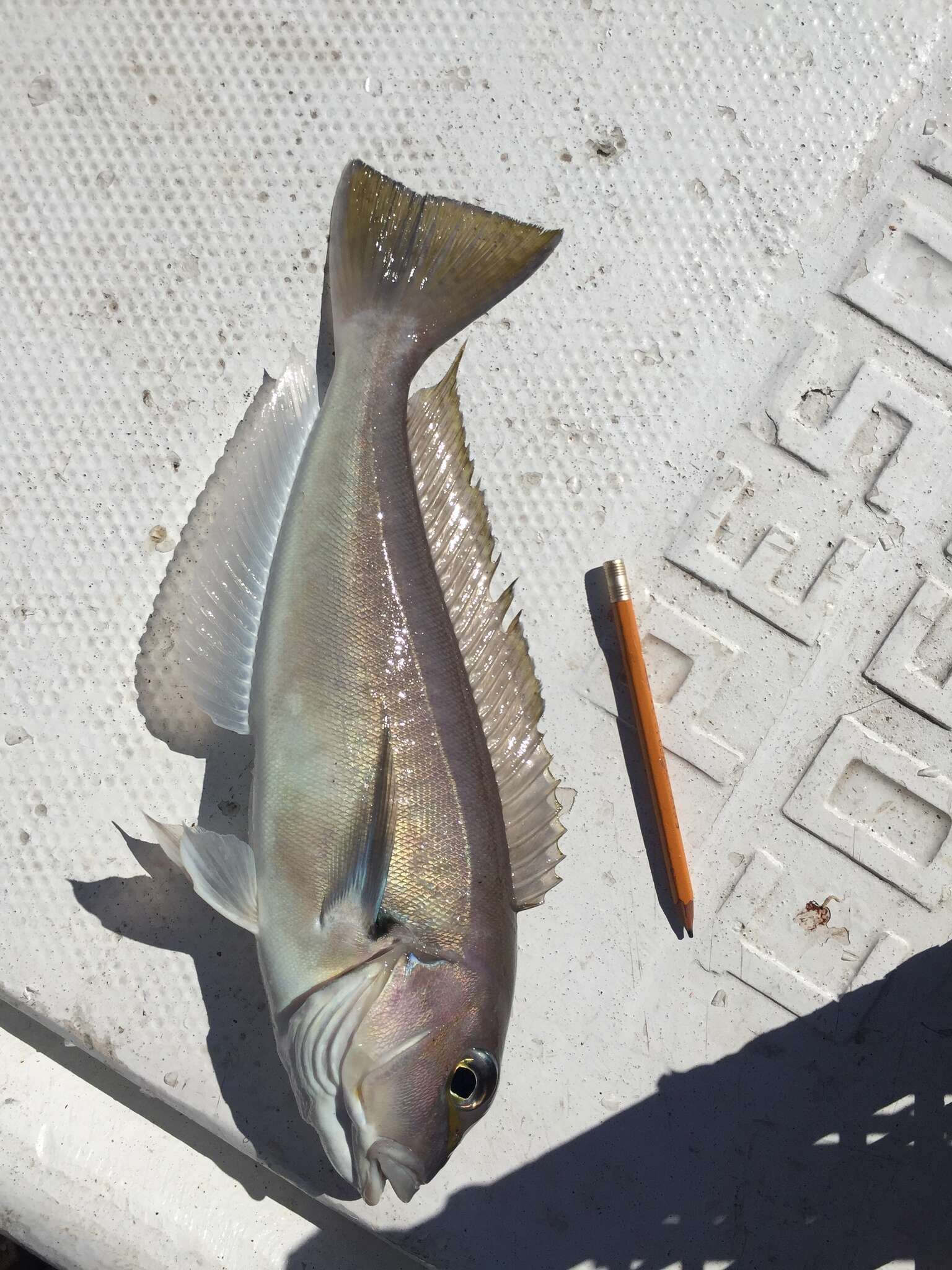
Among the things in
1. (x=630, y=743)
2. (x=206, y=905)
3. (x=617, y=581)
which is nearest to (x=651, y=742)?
(x=630, y=743)

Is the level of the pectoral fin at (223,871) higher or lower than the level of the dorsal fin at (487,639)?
lower

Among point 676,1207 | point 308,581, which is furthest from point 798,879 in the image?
point 308,581

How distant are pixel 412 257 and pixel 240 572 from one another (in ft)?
1.88

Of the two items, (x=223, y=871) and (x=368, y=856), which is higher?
(x=368, y=856)

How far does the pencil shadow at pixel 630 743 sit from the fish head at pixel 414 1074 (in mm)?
506

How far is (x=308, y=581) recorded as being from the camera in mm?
1372

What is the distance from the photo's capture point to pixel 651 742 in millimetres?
1646

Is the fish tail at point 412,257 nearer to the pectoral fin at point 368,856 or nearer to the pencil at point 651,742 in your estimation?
the pencil at point 651,742

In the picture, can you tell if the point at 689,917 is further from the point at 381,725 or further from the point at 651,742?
the point at 381,725

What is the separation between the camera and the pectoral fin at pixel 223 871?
1.38m

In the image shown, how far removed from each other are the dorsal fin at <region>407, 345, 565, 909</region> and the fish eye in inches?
8.4

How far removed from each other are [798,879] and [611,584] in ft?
2.05

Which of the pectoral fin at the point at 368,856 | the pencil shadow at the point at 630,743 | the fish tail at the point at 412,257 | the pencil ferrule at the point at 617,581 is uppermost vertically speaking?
the fish tail at the point at 412,257

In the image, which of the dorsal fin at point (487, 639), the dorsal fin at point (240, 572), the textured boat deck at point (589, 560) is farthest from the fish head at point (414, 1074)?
the dorsal fin at point (240, 572)
